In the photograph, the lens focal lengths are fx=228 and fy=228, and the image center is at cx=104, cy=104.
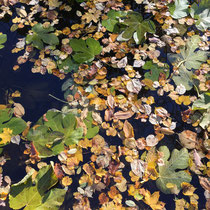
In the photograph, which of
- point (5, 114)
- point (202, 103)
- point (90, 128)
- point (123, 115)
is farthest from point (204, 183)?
point (5, 114)

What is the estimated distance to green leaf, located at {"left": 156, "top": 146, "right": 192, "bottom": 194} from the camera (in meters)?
1.23

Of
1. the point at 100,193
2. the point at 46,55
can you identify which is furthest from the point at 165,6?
the point at 100,193

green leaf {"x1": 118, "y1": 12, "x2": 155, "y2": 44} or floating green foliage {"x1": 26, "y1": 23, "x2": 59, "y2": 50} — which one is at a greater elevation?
green leaf {"x1": 118, "y1": 12, "x2": 155, "y2": 44}

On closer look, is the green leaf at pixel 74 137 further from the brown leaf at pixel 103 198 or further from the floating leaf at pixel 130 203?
the floating leaf at pixel 130 203

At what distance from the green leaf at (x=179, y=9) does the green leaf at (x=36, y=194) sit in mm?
1556

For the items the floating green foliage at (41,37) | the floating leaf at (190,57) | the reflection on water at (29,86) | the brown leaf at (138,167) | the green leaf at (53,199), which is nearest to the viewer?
the green leaf at (53,199)

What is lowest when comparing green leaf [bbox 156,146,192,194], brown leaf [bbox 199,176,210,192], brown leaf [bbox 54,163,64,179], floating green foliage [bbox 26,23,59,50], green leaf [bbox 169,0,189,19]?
brown leaf [bbox 54,163,64,179]

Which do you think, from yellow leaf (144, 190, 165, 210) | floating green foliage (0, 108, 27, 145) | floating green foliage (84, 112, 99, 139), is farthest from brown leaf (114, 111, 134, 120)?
floating green foliage (0, 108, 27, 145)

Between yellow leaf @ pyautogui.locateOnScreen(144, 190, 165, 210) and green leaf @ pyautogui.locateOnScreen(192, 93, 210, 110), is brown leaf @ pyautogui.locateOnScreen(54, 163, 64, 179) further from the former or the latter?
green leaf @ pyautogui.locateOnScreen(192, 93, 210, 110)

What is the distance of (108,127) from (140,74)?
18.4 inches

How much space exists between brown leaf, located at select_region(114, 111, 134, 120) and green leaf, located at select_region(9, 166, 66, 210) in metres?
0.53

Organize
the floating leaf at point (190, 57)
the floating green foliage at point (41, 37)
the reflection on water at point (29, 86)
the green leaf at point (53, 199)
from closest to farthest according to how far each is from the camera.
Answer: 1. the green leaf at point (53, 199)
2. the reflection on water at point (29, 86)
3. the floating leaf at point (190, 57)
4. the floating green foliage at point (41, 37)

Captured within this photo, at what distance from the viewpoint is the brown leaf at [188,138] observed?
135 centimetres

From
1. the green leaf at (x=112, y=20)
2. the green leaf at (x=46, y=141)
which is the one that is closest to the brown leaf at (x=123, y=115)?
the green leaf at (x=46, y=141)
